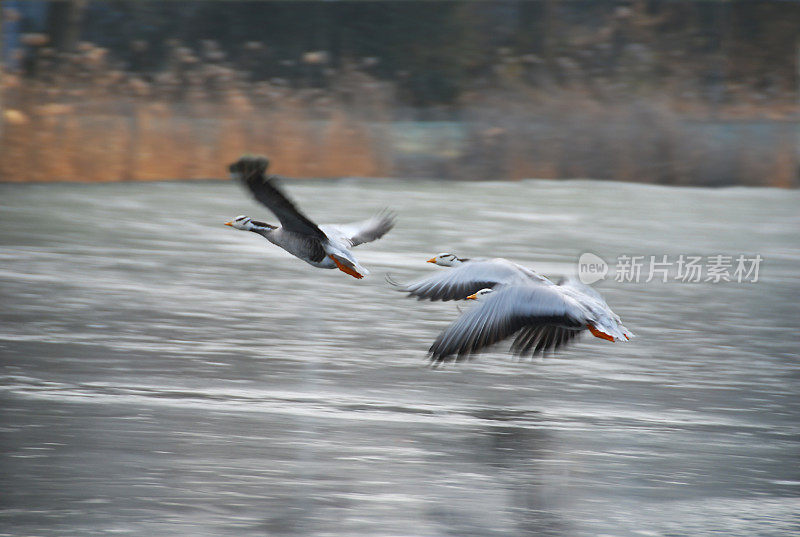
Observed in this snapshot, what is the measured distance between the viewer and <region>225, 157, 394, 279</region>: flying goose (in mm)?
5316

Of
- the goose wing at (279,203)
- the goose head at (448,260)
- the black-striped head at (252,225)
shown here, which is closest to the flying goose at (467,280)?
the goose head at (448,260)

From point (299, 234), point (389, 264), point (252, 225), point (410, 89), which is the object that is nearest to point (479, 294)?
point (299, 234)

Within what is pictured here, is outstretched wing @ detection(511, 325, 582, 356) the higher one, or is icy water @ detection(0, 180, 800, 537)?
outstretched wing @ detection(511, 325, 582, 356)

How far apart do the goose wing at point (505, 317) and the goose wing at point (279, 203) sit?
2.96 feet

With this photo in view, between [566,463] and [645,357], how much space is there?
2.13m

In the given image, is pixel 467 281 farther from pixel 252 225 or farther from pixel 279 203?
pixel 252 225

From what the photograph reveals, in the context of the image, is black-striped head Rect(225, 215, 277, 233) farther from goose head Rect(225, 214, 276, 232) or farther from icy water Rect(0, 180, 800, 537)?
icy water Rect(0, 180, 800, 537)

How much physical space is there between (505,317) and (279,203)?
3.65 feet

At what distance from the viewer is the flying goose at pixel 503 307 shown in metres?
5.22

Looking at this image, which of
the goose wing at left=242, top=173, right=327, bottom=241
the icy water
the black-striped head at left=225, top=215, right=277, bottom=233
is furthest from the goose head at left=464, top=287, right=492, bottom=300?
the black-striped head at left=225, top=215, right=277, bottom=233

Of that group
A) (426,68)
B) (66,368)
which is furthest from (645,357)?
(426,68)

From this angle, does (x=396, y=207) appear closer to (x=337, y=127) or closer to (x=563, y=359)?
(x=337, y=127)

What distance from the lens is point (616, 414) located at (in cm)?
577

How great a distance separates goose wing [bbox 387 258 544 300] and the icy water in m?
0.56
